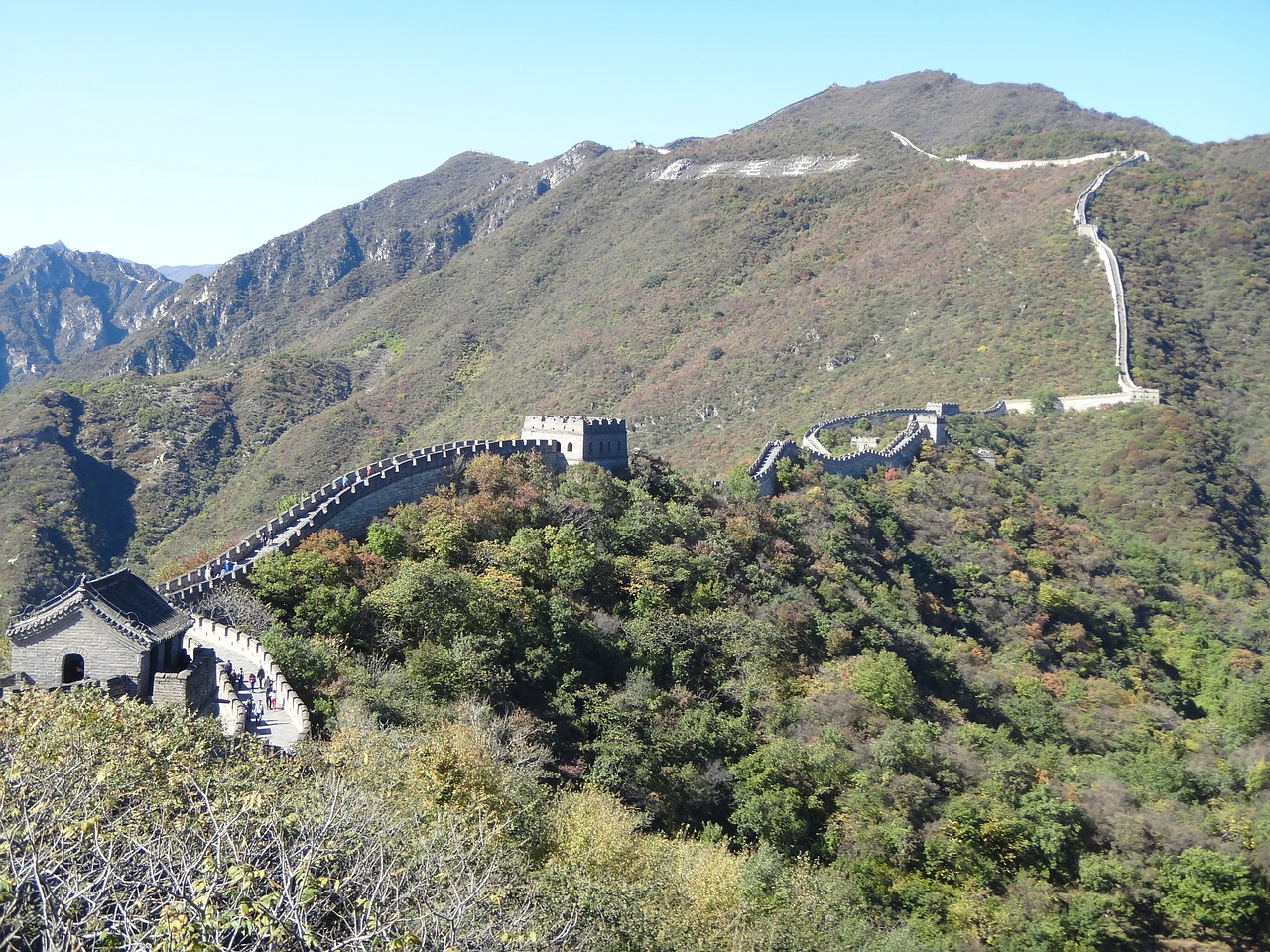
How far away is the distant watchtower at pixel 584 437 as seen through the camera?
40438 mm

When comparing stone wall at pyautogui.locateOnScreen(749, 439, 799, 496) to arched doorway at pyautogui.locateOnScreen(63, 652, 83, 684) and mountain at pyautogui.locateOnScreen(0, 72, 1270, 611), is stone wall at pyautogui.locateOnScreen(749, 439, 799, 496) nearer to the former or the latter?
mountain at pyautogui.locateOnScreen(0, 72, 1270, 611)

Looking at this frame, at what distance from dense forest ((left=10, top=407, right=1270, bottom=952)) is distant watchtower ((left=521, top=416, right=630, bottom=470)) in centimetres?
129

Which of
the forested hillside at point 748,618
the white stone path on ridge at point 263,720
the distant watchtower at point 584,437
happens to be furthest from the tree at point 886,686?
the white stone path on ridge at point 263,720

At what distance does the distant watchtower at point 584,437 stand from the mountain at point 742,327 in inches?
713

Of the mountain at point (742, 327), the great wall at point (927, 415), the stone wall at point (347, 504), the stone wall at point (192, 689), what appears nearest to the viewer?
the stone wall at point (192, 689)

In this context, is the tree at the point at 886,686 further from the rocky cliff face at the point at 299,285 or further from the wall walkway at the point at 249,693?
the rocky cliff face at the point at 299,285

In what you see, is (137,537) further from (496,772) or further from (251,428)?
(496,772)

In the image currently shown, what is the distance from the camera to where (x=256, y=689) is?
20578mm

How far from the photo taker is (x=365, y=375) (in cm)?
12562

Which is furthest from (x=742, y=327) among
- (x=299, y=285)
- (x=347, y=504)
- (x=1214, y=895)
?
(x=299, y=285)

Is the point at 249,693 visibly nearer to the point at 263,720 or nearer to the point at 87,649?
the point at 263,720

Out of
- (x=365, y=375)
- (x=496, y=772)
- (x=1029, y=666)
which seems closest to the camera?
(x=496, y=772)

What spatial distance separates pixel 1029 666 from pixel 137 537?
72.4m

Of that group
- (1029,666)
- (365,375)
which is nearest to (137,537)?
(365,375)
